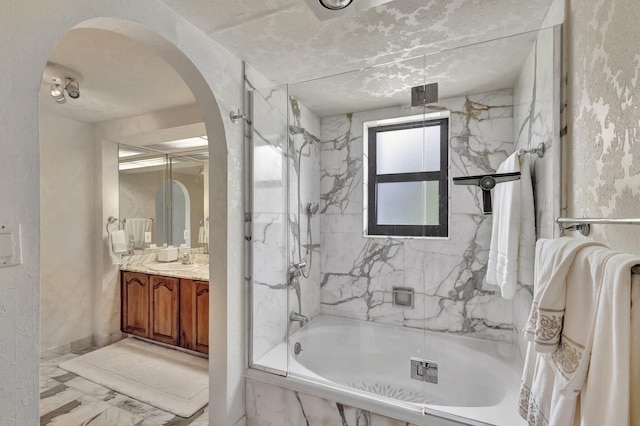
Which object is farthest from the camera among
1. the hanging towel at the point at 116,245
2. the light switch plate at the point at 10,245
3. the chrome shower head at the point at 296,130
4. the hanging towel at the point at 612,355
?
the hanging towel at the point at 116,245

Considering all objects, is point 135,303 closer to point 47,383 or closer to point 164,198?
point 47,383

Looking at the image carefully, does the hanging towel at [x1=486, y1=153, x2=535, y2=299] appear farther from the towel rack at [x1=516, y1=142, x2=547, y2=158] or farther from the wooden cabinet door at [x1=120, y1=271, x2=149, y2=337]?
the wooden cabinet door at [x1=120, y1=271, x2=149, y2=337]

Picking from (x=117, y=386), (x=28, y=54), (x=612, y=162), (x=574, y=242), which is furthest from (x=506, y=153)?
(x=117, y=386)

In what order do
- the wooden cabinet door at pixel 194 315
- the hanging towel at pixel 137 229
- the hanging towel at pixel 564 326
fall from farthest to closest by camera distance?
the hanging towel at pixel 137 229 → the wooden cabinet door at pixel 194 315 → the hanging towel at pixel 564 326

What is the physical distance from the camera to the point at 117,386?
2434 millimetres

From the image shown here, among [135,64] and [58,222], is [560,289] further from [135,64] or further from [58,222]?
[58,222]

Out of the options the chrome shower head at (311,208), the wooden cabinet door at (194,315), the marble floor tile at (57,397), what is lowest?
the marble floor tile at (57,397)

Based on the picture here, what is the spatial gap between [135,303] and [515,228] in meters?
3.74

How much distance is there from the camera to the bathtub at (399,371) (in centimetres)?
154

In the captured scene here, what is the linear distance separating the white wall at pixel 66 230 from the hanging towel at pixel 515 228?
3.91 metres

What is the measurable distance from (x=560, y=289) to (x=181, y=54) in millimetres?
1908

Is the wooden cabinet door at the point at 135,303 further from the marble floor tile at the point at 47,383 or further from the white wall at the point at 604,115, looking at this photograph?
the white wall at the point at 604,115

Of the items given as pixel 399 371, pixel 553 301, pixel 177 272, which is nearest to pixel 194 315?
pixel 177 272

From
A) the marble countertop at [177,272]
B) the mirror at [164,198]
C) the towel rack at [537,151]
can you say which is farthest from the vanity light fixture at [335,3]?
the mirror at [164,198]
